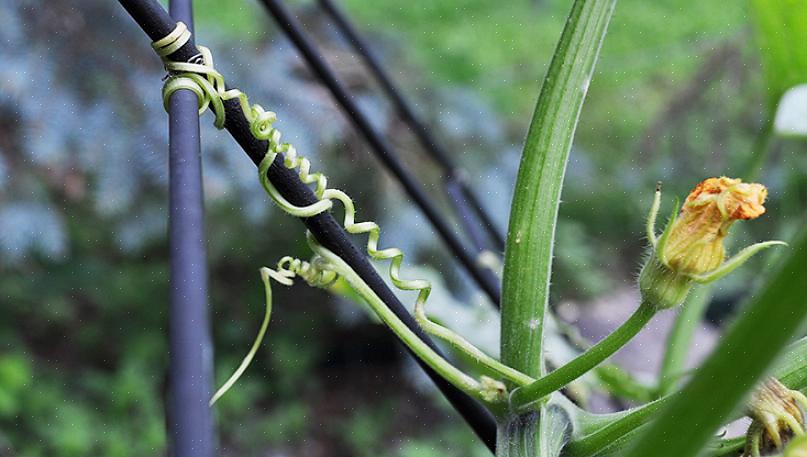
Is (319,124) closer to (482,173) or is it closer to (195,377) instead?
(482,173)

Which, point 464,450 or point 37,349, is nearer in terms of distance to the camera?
point 464,450

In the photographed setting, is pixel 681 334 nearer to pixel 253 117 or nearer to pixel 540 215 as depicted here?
pixel 540 215

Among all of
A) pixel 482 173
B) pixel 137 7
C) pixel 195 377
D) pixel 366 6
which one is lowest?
pixel 195 377

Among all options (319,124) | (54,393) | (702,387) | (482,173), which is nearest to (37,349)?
(54,393)

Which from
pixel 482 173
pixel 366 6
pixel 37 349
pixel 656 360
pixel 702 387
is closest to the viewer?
pixel 702 387

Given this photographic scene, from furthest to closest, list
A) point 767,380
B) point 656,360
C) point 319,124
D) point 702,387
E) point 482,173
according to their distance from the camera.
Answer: point 482,173, point 656,360, point 319,124, point 767,380, point 702,387

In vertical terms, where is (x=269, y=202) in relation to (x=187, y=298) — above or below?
above

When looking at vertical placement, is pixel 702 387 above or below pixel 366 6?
below

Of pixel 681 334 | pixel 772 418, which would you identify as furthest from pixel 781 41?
pixel 772 418
